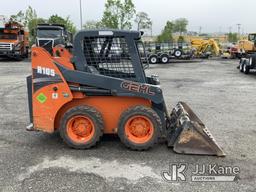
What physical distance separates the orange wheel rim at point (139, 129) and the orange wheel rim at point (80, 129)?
0.61 metres

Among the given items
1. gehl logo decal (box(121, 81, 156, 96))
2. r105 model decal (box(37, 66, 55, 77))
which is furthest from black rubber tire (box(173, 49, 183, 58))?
r105 model decal (box(37, 66, 55, 77))

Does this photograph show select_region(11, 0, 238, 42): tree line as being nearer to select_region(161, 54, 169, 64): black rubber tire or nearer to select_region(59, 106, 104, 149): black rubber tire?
select_region(161, 54, 169, 64): black rubber tire

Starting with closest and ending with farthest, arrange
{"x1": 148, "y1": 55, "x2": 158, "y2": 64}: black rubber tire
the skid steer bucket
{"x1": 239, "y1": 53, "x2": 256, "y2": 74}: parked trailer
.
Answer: the skid steer bucket → {"x1": 239, "y1": 53, "x2": 256, "y2": 74}: parked trailer → {"x1": 148, "y1": 55, "x2": 158, "y2": 64}: black rubber tire

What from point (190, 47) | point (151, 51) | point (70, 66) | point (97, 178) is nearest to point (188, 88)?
point (70, 66)

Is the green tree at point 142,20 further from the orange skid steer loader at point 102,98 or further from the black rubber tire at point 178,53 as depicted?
the orange skid steer loader at point 102,98

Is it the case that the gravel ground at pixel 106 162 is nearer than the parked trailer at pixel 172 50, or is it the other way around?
the gravel ground at pixel 106 162

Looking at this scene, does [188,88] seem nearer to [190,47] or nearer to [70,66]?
[70,66]

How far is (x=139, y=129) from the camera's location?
567 centimetres

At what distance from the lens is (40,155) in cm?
544

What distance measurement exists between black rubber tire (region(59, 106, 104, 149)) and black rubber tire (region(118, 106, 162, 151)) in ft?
1.14

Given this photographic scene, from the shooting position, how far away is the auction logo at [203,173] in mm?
4633

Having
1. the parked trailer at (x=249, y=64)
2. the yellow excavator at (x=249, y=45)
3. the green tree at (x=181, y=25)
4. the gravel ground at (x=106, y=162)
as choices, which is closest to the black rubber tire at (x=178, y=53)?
the yellow excavator at (x=249, y=45)

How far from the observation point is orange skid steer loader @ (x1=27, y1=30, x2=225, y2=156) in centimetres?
554

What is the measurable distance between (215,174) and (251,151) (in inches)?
49.8
